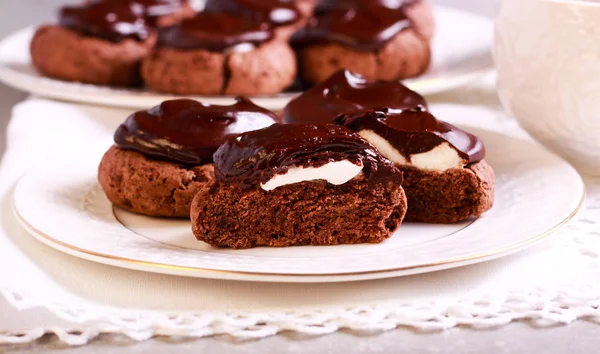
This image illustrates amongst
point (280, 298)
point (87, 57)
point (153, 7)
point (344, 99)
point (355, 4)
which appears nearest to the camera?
point (280, 298)

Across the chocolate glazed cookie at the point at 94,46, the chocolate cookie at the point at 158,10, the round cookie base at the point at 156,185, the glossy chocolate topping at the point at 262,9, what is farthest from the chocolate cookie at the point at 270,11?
the round cookie base at the point at 156,185

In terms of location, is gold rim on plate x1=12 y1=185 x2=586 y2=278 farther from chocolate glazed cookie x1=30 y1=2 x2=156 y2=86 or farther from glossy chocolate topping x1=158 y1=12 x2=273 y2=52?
chocolate glazed cookie x1=30 y1=2 x2=156 y2=86

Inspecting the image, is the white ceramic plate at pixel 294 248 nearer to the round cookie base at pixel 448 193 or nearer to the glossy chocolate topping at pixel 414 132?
the round cookie base at pixel 448 193

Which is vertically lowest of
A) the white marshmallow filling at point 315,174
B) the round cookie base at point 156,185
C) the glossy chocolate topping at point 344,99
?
the round cookie base at point 156,185

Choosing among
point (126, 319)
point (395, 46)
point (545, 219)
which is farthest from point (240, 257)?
point (395, 46)

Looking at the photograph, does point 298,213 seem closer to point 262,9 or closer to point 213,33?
point 213,33

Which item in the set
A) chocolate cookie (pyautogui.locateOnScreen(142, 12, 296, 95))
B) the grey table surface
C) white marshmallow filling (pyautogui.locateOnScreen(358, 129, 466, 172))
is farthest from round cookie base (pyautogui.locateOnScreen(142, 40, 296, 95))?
the grey table surface

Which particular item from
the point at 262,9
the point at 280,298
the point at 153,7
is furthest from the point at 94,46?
the point at 280,298
